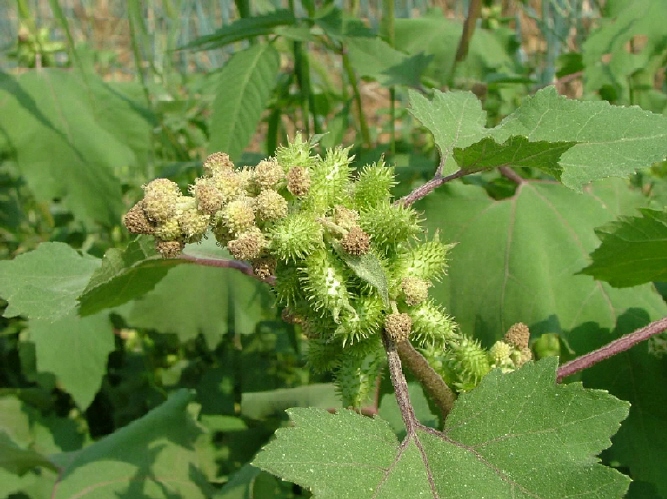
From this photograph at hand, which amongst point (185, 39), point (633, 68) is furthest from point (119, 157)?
point (185, 39)

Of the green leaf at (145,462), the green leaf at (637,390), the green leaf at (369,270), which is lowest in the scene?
the green leaf at (145,462)

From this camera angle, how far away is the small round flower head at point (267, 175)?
121 cm

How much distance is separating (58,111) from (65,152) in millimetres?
192

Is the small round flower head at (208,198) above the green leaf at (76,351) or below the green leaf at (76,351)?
above

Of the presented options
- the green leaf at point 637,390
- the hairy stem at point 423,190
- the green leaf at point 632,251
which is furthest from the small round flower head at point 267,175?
the green leaf at point 637,390

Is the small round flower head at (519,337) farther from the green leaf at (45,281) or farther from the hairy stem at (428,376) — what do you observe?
the green leaf at (45,281)

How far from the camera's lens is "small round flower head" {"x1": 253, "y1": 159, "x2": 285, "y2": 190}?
1210 mm

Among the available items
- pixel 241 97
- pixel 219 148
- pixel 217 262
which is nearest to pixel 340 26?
pixel 241 97

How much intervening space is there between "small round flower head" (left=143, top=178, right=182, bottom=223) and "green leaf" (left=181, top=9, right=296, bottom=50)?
3.62 feet

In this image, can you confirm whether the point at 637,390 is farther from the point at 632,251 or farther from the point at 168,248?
the point at 168,248

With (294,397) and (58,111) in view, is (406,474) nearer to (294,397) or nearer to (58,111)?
(294,397)

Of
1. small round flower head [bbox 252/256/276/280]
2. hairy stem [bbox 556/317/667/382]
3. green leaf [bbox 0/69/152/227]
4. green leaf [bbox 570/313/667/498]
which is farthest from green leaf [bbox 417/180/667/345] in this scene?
green leaf [bbox 0/69/152/227]

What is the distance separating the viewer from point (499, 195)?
222 centimetres

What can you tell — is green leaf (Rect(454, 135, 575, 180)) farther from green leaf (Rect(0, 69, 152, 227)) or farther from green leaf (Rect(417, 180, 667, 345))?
green leaf (Rect(0, 69, 152, 227))
